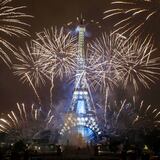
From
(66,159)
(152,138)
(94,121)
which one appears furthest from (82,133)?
(66,159)

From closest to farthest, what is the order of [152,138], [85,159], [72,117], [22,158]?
1. [22,158]
2. [85,159]
3. [152,138]
4. [72,117]

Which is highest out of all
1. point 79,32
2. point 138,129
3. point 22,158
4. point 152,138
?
point 79,32

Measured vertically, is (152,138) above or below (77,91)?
below

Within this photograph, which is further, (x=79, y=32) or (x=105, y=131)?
(x=105, y=131)

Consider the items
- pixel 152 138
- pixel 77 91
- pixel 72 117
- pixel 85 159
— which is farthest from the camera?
pixel 72 117

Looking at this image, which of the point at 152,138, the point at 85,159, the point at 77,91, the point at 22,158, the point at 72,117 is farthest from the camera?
the point at 72,117

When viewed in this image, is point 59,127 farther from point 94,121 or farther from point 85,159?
point 85,159

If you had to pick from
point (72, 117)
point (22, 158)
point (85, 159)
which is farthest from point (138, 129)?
point (22, 158)

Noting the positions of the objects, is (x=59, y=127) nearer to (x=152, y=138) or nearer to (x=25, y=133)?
(x=25, y=133)

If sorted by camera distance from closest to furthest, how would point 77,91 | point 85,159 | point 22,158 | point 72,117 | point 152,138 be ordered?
1. point 22,158
2. point 85,159
3. point 152,138
4. point 77,91
5. point 72,117
